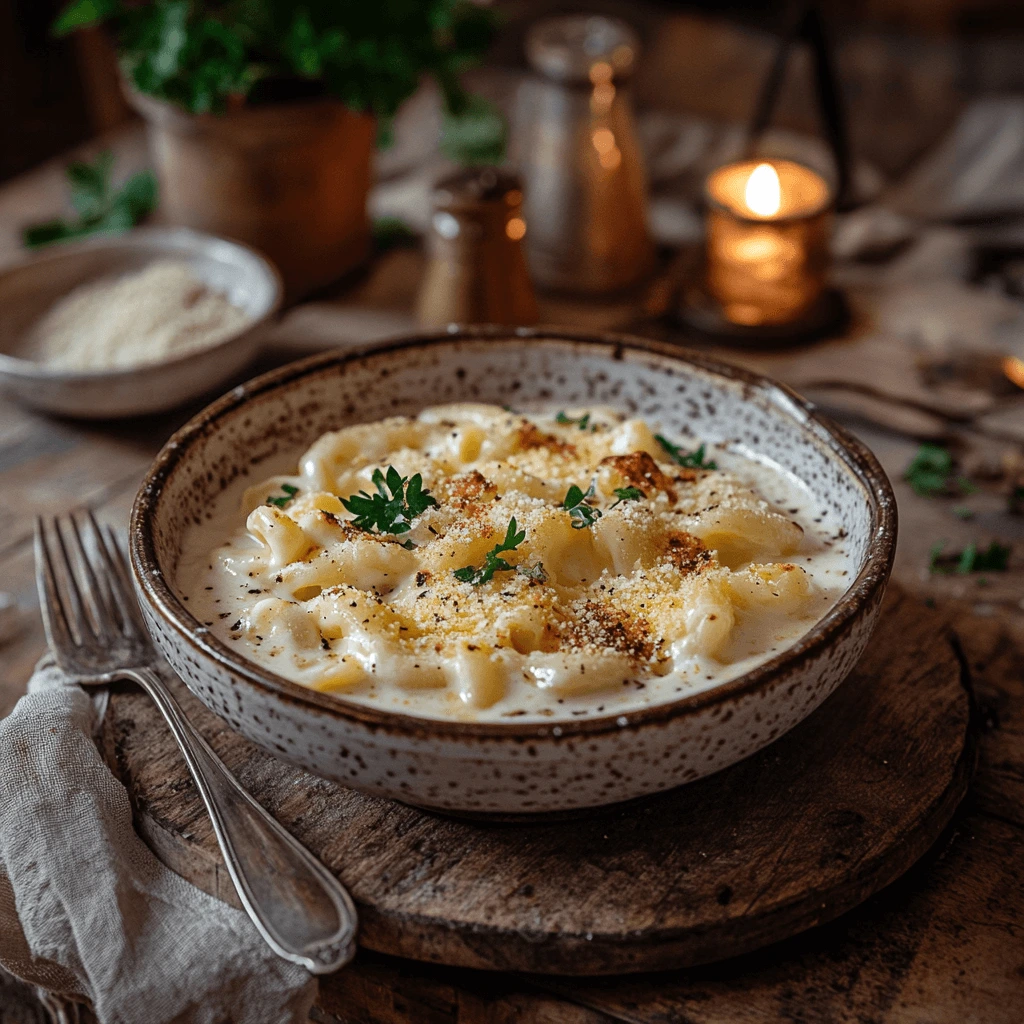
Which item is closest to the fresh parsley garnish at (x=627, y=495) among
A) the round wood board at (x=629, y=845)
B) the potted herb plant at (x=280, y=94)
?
the round wood board at (x=629, y=845)

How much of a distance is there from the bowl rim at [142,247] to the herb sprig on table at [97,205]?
0.17ft

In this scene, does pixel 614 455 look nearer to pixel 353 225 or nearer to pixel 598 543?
pixel 598 543

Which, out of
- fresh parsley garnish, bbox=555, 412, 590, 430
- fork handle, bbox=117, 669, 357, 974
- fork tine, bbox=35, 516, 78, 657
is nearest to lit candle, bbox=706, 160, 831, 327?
fresh parsley garnish, bbox=555, 412, 590, 430

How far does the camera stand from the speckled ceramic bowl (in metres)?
1.33

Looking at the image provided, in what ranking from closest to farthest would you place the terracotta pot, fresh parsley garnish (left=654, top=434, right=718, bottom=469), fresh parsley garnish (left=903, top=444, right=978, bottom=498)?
1. fresh parsley garnish (left=654, top=434, right=718, bottom=469)
2. fresh parsley garnish (left=903, top=444, right=978, bottom=498)
3. the terracotta pot

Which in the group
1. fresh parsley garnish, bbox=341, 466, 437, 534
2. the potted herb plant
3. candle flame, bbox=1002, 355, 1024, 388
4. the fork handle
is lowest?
candle flame, bbox=1002, 355, 1024, 388

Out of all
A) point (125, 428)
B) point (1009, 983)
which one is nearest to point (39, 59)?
point (125, 428)

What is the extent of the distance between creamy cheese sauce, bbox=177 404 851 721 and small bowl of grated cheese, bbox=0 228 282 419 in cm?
74

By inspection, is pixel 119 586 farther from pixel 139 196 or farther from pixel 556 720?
pixel 139 196

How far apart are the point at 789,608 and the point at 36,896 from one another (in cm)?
108

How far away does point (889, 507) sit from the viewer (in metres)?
1.65

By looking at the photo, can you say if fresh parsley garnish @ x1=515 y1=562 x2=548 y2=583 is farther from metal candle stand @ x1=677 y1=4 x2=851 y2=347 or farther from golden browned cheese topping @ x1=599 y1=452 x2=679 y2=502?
metal candle stand @ x1=677 y1=4 x2=851 y2=347

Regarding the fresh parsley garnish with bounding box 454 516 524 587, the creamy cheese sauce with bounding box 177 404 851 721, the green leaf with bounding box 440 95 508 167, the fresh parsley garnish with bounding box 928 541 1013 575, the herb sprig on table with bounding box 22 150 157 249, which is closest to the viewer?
the creamy cheese sauce with bounding box 177 404 851 721

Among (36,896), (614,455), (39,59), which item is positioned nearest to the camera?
(36,896)
